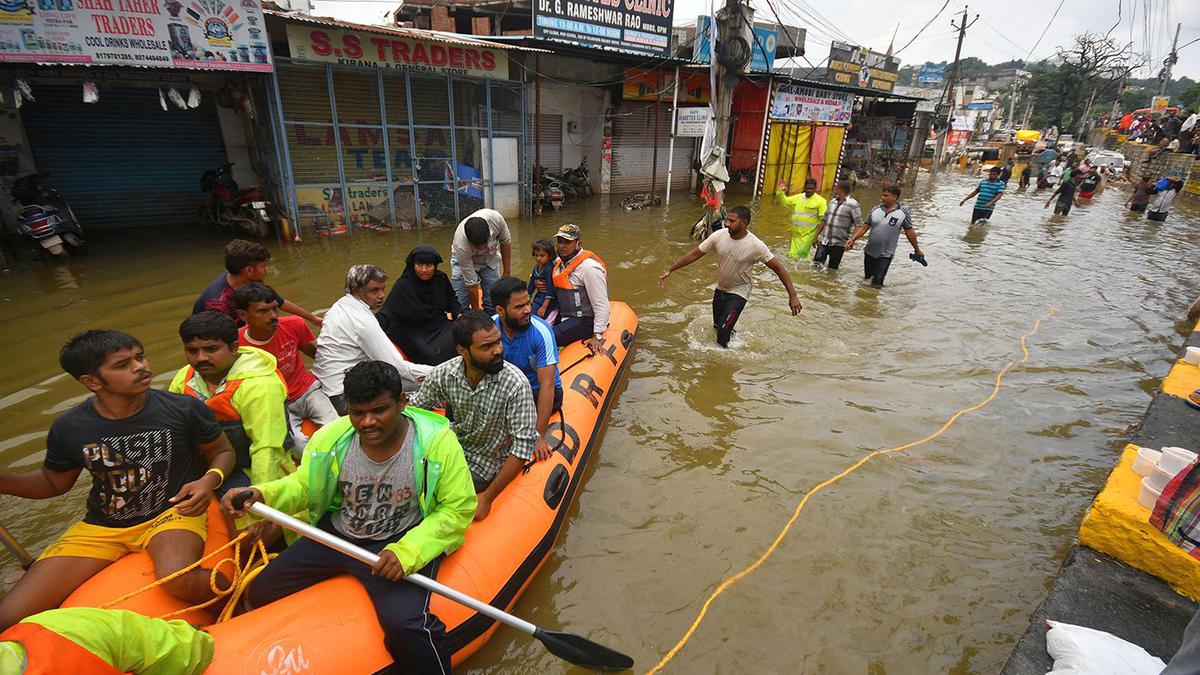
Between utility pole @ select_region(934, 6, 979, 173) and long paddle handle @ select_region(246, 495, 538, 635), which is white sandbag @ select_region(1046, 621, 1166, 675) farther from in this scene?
→ utility pole @ select_region(934, 6, 979, 173)

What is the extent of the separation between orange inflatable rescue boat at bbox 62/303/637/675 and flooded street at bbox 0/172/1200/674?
374mm

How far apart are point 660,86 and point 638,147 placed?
194cm

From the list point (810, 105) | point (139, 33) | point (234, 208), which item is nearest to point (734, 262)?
point (139, 33)

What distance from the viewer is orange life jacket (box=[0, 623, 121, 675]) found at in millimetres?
1443

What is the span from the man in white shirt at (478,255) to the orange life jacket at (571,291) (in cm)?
66

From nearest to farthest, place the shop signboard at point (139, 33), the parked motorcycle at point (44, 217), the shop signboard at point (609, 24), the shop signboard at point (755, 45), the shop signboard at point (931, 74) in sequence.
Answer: the shop signboard at point (139, 33) < the parked motorcycle at point (44, 217) < the shop signboard at point (609, 24) < the shop signboard at point (755, 45) < the shop signboard at point (931, 74)

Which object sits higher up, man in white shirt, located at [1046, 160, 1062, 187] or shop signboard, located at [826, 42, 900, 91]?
shop signboard, located at [826, 42, 900, 91]

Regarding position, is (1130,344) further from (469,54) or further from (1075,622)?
(469,54)

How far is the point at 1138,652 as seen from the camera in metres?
2.05

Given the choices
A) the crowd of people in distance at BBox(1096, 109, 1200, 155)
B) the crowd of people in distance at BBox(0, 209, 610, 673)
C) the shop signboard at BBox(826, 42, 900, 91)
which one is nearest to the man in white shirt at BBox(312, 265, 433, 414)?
the crowd of people in distance at BBox(0, 209, 610, 673)

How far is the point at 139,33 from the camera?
7.45 metres

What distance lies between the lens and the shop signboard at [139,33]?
6918 mm

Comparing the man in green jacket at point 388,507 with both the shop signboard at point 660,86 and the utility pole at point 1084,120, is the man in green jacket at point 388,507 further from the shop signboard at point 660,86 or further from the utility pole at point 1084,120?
the utility pole at point 1084,120

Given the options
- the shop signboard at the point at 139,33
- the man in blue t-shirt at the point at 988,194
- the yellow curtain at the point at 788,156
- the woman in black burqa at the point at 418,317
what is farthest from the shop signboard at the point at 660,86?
the woman in black burqa at the point at 418,317
